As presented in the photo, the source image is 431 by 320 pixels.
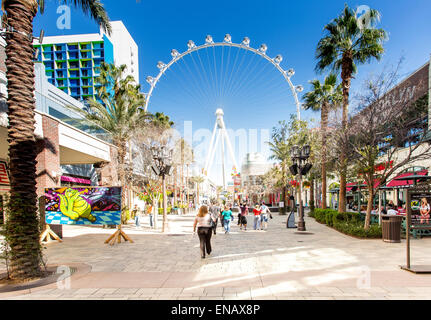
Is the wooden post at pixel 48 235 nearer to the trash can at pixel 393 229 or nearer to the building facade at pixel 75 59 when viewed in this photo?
the trash can at pixel 393 229

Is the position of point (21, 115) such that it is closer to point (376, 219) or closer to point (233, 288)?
point (233, 288)

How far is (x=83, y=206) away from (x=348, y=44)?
1827cm

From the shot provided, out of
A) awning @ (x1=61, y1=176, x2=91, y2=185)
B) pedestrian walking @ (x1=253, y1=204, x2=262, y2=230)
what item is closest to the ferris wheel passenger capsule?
awning @ (x1=61, y1=176, x2=91, y2=185)

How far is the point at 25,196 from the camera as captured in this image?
7.14 m

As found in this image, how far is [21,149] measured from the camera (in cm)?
723

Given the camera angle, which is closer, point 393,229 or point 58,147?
point 393,229

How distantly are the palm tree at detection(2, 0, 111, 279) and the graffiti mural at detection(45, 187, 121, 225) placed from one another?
19.1 ft

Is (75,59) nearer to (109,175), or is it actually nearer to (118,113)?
→ (118,113)

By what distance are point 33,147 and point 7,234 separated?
7.31ft

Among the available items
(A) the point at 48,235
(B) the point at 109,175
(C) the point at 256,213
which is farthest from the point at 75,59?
(C) the point at 256,213

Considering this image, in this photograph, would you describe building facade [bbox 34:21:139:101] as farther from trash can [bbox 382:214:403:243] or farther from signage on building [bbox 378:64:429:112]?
trash can [bbox 382:214:403:243]
